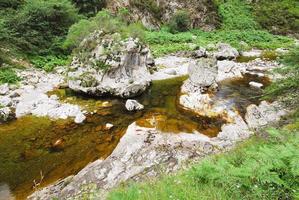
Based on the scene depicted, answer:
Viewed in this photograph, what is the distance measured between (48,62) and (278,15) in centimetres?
4001

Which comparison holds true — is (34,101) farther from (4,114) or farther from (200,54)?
(200,54)

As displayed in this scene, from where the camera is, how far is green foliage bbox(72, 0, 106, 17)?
3669 cm

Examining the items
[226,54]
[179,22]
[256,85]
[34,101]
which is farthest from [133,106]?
[179,22]

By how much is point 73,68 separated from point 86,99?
303cm

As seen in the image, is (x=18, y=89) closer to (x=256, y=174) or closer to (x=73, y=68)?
(x=73, y=68)

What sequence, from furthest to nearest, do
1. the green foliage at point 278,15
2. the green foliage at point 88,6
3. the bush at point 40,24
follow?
1. the green foliage at point 278,15
2. the green foliage at point 88,6
3. the bush at point 40,24

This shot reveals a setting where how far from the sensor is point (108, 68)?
2022 cm

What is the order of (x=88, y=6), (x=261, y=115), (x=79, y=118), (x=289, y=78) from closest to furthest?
(x=289, y=78) → (x=261, y=115) → (x=79, y=118) → (x=88, y=6)

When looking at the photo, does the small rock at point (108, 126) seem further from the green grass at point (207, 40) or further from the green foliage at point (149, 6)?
the green foliage at point (149, 6)

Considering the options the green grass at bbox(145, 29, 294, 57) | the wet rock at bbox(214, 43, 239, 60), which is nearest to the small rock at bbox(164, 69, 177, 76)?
the green grass at bbox(145, 29, 294, 57)

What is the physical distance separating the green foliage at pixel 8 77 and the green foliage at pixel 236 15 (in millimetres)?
34590

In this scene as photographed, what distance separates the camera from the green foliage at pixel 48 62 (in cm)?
2588

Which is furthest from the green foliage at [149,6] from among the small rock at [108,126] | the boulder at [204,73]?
the small rock at [108,126]

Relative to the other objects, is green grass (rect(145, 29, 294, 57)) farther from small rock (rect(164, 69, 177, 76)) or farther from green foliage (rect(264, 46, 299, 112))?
green foliage (rect(264, 46, 299, 112))
